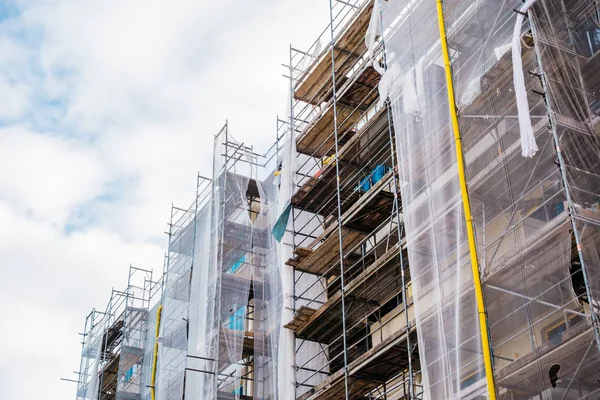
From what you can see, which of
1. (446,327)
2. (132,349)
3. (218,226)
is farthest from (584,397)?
(132,349)

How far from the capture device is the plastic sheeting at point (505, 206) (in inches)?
569

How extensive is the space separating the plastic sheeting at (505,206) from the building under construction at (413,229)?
33mm

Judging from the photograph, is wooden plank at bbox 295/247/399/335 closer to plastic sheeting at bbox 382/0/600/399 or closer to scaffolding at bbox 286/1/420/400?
scaffolding at bbox 286/1/420/400

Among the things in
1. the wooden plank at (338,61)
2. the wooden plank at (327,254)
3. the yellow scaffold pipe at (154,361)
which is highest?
the wooden plank at (338,61)

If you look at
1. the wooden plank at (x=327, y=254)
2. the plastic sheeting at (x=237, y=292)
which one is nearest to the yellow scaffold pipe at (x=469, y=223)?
the wooden plank at (x=327, y=254)

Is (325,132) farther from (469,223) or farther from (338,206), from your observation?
(469,223)

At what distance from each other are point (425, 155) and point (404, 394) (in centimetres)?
542

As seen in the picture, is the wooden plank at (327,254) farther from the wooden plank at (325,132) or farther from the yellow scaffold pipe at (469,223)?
the yellow scaffold pipe at (469,223)

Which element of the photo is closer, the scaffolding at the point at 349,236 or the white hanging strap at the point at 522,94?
the white hanging strap at the point at 522,94

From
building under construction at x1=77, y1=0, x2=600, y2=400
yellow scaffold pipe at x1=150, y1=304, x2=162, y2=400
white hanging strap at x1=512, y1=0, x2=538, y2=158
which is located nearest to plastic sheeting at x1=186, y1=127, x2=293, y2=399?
building under construction at x1=77, y1=0, x2=600, y2=400

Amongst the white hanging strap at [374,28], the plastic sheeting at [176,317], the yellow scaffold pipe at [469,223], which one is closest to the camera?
the yellow scaffold pipe at [469,223]

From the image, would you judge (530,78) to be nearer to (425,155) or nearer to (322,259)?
(425,155)

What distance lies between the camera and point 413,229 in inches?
706

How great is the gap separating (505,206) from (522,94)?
6.01 ft
